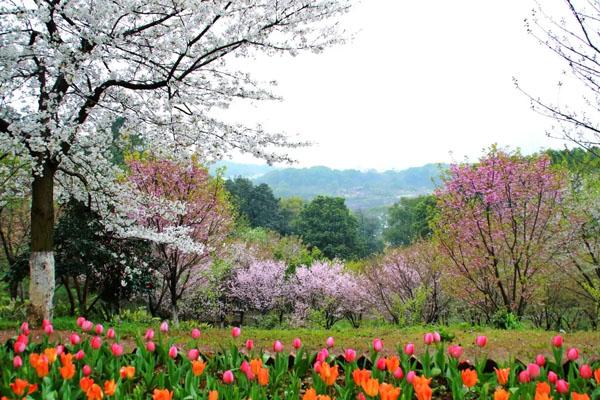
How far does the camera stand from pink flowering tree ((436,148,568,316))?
11.6m

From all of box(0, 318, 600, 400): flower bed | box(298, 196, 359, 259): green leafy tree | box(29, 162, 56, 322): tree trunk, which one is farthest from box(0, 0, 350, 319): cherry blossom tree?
box(298, 196, 359, 259): green leafy tree

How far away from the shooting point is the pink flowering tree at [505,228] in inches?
458

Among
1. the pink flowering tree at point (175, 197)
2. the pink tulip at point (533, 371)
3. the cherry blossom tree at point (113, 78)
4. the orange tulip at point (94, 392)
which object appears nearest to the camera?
the orange tulip at point (94, 392)

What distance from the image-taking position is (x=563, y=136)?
19.1 ft

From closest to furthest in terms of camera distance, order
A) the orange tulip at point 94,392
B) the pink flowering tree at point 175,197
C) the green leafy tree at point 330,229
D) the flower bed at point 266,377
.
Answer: the orange tulip at point 94,392 → the flower bed at point 266,377 → the pink flowering tree at point 175,197 → the green leafy tree at point 330,229

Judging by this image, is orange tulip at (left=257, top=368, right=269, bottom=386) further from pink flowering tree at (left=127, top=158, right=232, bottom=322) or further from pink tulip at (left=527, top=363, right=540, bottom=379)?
pink flowering tree at (left=127, top=158, right=232, bottom=322)

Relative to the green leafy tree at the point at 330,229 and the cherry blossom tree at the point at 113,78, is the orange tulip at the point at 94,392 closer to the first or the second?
the cherry blossom tree at the point at 113,78

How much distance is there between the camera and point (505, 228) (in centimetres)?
1175

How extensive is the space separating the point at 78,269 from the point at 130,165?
140 inches

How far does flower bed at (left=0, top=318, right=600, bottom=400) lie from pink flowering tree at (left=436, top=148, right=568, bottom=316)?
7994 mm

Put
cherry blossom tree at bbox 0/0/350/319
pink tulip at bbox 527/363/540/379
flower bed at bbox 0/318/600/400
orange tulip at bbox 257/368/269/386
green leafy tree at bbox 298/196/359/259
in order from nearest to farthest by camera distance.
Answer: flower bed at bbox 0/318/600/400, orange tulip at bbox 257/368/269/386, pink tulip at bbox 527/363/540/379, cherry blossom tree at bbox 0/0/350/319, green leafy tree at bbox 298/196/359/259

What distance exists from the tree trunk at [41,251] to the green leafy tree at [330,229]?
108 ft

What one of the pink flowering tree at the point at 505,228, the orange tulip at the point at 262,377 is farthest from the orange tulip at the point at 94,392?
the pink flowering tree at the point at 505,228

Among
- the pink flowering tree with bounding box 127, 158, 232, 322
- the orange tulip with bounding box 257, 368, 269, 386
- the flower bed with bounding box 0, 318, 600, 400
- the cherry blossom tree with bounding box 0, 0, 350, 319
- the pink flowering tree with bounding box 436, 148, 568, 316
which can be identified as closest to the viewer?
the flower bed with bounding box 0, 318, 600, 400
